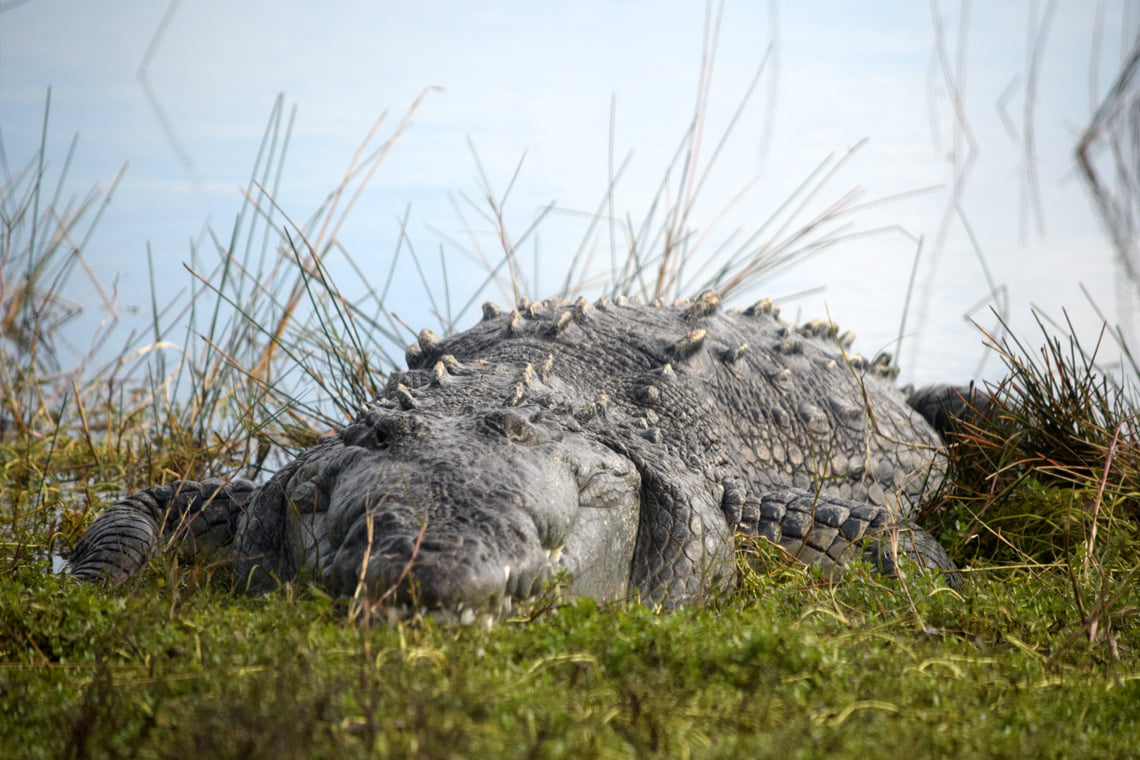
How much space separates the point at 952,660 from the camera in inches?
108

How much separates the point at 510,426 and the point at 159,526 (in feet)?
7.87

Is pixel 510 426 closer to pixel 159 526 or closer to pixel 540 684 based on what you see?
pixel 540 684

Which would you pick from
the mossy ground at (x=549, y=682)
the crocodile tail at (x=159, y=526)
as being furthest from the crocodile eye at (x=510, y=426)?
the crocodile tail at (x=159, y=526)

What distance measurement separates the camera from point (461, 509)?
2967 mm

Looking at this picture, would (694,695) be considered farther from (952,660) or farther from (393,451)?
(393,451)

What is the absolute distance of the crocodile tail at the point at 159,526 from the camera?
14.3 feet

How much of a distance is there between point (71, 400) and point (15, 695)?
657cm

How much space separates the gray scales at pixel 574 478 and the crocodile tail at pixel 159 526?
0.5 inches

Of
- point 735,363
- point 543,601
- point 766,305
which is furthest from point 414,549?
point 766,305

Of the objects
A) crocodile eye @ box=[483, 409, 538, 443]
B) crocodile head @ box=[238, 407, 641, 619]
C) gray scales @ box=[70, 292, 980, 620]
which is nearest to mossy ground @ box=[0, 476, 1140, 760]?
crocodile head @ box=[238, 407, 641, 619]

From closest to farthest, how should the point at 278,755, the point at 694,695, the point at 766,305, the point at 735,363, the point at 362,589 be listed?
the point at 278,755 → the point at 694,695 → the point at 362,589 → the point at 735,363 → the point at 766,305

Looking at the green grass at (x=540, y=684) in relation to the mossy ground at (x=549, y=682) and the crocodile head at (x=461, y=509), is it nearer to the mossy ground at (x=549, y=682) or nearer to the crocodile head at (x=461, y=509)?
the mossy ground at (x=549, y=682)

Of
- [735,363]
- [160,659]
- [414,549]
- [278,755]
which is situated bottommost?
[160,659]

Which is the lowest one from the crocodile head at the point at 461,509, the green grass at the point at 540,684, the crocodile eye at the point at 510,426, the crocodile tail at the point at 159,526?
the crocodile tail at the point at 159,526
